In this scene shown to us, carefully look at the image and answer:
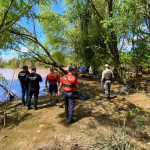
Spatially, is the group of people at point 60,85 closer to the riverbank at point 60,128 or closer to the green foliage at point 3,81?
the riverbank at point 60,128

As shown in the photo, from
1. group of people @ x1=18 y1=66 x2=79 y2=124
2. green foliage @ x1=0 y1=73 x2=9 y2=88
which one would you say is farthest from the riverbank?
green foliage @ x1=0 y1=73 x2=9 y2=88

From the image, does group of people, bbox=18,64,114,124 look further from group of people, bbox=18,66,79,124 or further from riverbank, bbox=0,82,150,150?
riverbank, bbox=0,82,150,150

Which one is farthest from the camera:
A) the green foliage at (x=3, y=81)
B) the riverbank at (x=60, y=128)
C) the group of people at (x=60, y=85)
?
the green foliage at (x=3, y=81)

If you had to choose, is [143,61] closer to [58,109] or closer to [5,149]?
[58,109]

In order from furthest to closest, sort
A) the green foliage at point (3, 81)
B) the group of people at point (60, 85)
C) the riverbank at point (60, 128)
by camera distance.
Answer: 1. the green foliage at point (3, 81)
2. the group of people at point (60, 85)
3. the riverbank at point (60, 128)

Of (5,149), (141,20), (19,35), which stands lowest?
(5,149)

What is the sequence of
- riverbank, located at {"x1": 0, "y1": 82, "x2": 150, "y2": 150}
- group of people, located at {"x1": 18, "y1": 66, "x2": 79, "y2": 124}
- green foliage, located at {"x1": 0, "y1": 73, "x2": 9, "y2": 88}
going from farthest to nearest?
1. green foliage, located at {"x1": 0, "y1": 73, "x2": 9, "y2": 88}
2. group of people, located at {"x1": 18, "y1": 66, "x2": 79, "y2": 124}
3. riverbank, located at {"x1": 0, "y1": 82, "x2": 150, "y2": 150}

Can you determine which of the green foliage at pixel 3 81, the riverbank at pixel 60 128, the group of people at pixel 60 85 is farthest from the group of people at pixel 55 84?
the green foliage at pixel 3 81

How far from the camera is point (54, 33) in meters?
12.5

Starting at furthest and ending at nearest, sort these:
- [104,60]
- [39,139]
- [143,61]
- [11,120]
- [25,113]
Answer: [104,60] → [143,61] → [25,113] → [11,120] → [39,139]

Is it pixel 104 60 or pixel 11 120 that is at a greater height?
pixel 104 60

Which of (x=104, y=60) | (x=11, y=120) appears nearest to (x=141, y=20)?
(x=104, y=60)

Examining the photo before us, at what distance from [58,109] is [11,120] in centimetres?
168

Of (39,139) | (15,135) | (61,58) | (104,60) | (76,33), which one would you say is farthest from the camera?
(61,58)
